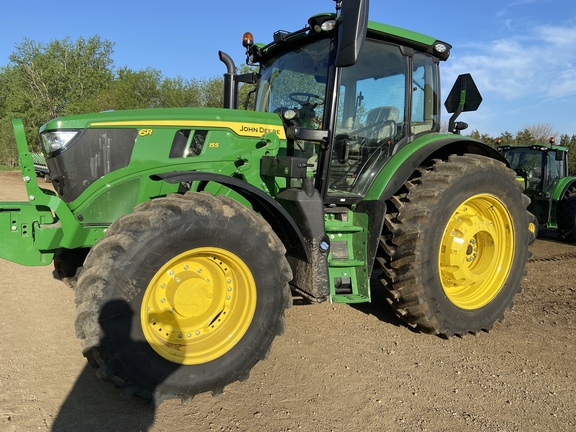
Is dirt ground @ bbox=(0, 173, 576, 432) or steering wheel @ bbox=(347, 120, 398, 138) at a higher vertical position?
steering wheel @ bbox=(347, 120, 398, 138)

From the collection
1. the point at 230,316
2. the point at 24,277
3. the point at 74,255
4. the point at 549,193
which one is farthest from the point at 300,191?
the point at 549,193

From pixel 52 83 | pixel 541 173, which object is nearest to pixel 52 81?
pixel 52 83

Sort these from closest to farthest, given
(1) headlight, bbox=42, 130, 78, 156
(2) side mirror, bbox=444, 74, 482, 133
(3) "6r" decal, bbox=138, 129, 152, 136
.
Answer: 1. (1) headlight, bbox=42, 130, 78, 156
2. (3) "6r" decal, bbox=138, 129, 152, 136
3. (2) side mirror, bbox=444, 74, 482, 133

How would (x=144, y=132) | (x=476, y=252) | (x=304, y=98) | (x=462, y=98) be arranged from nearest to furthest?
(x=144, y=132)
(x=304, y=98)
(x=476, y=252)
(x=462, y=98)

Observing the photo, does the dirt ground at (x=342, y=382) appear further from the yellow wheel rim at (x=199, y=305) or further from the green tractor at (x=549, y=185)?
the green tractor at (x=549, y=185)

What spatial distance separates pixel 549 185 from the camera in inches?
381

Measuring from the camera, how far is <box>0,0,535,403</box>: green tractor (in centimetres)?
261

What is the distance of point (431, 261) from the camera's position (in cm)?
358

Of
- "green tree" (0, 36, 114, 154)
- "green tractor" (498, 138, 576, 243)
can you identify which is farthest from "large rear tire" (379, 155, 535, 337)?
"green tree" (0, 36, 114, 154)

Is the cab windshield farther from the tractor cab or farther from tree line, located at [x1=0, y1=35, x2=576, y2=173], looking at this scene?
tree line, located at [x1=0, y1=35, x2=576, y2=173]

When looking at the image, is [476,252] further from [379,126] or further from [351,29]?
[351,29]

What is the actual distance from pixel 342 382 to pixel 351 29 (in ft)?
7.51

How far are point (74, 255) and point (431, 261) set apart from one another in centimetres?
279

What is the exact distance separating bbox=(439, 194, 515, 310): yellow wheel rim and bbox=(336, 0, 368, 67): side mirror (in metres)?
1.65
